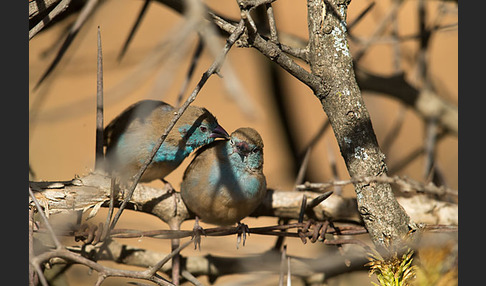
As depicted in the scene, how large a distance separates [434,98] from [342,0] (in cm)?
228

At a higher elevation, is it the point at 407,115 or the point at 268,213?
the point at 407,115

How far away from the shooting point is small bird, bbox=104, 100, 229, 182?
9.70 feet

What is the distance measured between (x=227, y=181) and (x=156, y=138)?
0.54 meters

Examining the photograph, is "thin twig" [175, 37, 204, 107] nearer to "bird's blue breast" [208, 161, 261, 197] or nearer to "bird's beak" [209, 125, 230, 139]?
"bird's beak" [209, 125, 230, 139]

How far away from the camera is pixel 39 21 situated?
2213 millimetres

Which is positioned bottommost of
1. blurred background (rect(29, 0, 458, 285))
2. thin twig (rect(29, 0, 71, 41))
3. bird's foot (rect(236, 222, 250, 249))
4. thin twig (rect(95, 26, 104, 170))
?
bird's foot (rect(236, 222, 250, 249))

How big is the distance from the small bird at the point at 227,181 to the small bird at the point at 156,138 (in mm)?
104

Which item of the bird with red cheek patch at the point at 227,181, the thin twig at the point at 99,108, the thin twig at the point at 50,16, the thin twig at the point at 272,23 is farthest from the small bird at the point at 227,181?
the thin twig at the point at 50,16

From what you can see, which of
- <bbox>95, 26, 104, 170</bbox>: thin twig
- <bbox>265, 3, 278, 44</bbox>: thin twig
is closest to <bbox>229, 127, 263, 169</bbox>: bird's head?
<bbox>95, 26, 104, 170</bbox>: thin twig

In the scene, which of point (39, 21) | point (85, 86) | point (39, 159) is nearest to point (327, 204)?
point (39, 21)

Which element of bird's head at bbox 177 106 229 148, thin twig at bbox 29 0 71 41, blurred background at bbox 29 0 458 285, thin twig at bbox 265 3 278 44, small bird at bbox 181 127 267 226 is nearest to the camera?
thin twig at bbox 265 3 278 44

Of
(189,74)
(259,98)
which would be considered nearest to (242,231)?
(189,74)

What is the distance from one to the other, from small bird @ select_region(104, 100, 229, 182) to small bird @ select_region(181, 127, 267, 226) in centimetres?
10

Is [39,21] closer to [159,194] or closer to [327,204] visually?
[159,194]
